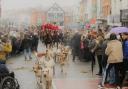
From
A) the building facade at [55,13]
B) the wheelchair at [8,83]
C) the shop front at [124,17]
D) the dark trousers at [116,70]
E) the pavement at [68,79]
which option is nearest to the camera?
Answer: the wheelchair at [8,83]

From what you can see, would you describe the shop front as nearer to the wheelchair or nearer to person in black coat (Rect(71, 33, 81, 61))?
person in black coat (Rect(71, 33, 81, 61))

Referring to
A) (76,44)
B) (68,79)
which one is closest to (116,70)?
(68,79)

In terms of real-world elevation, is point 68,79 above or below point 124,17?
below

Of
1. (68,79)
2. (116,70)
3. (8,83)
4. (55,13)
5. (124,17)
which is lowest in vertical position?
(68,79)

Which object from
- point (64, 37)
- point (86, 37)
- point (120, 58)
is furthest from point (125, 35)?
point (64, 37)

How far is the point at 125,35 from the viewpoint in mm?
17703

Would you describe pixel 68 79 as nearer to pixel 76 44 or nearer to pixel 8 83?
pixel 8 83

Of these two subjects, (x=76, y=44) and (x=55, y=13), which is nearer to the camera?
(x=76, y=44)

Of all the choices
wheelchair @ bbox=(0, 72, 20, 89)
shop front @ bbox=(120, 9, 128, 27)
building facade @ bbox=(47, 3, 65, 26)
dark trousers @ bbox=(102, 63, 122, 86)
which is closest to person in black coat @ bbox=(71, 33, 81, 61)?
shop front @ bbox=(120, 9, 128, 27)

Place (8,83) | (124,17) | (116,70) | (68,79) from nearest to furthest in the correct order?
(8,83), (116,70), (68,79), (124,17)

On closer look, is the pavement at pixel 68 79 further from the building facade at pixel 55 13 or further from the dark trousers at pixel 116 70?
the building facade at pixel 55 13

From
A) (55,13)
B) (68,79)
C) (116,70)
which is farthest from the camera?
(55,13)

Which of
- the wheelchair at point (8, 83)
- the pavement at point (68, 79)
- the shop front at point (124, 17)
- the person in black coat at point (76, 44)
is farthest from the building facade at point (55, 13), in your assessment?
the wheelchair at point (8, 83)

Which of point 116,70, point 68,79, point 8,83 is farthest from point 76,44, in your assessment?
point 8,83
